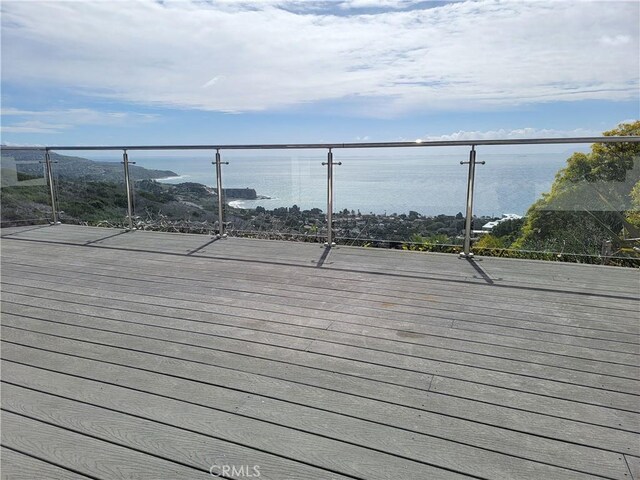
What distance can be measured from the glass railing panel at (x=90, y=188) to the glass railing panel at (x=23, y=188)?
189mm

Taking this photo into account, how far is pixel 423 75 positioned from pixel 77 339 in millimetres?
9682

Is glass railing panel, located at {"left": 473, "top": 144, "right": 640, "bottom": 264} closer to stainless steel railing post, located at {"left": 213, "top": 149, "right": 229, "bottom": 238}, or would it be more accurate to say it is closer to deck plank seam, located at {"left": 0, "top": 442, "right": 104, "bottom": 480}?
stainless steel railing post, located at {"left": 213, "top": 149, "right": 229, "bottom": 238}

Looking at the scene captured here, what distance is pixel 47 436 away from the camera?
1.34m

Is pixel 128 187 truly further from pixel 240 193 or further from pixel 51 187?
pixel 240 193

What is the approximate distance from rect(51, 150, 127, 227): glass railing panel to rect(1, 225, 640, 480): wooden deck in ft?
7.52

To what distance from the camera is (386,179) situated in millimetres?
4047

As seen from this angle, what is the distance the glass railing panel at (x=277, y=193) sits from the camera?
4.39 m

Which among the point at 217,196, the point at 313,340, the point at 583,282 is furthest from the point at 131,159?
the point at 583,282

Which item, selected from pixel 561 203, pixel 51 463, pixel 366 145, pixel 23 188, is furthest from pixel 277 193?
pixel 23 188

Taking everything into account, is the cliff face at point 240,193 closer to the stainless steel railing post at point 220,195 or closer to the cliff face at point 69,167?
the stainless steel railing post at point 220,195

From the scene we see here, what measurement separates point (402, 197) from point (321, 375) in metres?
2.63

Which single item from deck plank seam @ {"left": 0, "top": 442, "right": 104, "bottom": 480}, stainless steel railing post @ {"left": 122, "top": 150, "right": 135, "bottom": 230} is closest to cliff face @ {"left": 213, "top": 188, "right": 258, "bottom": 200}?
stainless steel railing post @ {"left": 122, "top": 150, "right": 135, "bottom": 230}

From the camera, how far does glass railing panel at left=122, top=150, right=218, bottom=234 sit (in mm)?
4895

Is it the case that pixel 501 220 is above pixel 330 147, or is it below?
below
